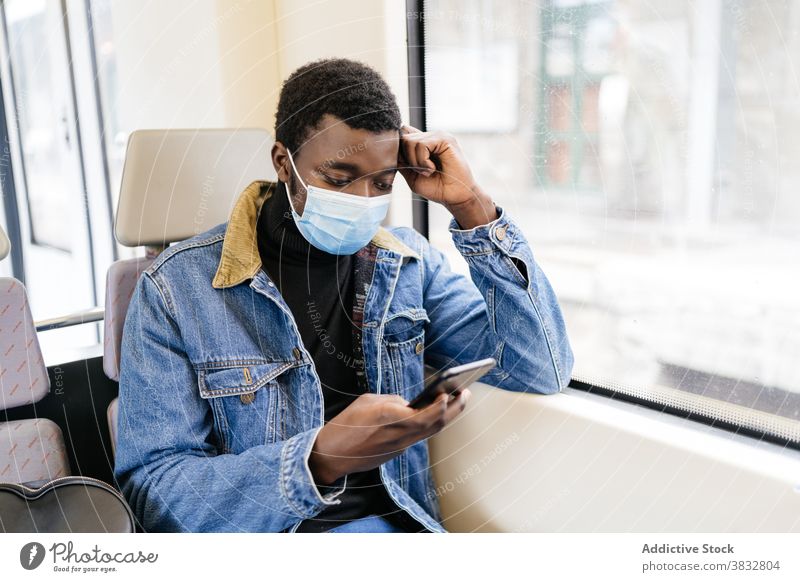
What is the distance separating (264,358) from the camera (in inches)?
33.7

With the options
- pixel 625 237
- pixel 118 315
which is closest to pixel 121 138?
pixel 118 315

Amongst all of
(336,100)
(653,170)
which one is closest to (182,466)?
(336,100)

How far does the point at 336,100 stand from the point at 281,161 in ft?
0.35

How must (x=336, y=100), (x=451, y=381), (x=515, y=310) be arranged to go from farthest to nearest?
(x=515, y=310) < (x=336, y=100) < (x=451, y=381)

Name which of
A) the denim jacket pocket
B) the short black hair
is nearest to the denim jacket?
the denim jacket pocket

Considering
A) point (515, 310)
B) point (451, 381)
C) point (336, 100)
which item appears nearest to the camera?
point (451, 381)

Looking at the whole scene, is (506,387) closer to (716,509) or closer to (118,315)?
(716,509)

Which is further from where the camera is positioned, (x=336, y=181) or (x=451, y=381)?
(x=336, y=181)

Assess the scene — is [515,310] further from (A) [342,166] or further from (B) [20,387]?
(B) [20,387]

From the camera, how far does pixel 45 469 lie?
0.94 metres

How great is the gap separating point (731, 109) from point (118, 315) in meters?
0.80

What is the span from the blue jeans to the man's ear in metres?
0.41
